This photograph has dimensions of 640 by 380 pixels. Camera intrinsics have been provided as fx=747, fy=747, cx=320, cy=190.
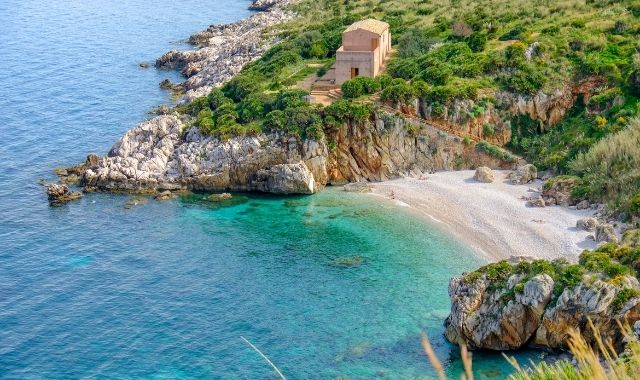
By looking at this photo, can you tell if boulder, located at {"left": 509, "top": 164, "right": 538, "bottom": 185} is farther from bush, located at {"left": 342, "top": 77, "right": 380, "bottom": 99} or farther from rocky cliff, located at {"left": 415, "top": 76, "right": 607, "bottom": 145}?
bush, located at {"left": 342, "top": 77, "right": 380, "bottom": 99}

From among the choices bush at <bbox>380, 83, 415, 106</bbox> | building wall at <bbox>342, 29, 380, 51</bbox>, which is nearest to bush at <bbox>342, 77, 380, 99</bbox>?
bush at <bbox>380, 83, 415, 106</bbox>

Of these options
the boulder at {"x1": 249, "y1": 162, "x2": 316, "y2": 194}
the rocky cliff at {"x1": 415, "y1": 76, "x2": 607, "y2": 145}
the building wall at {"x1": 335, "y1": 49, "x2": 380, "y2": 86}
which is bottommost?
the boulder at {"x1": 249, "y1": 162, "x2": 316, "y2": 194}

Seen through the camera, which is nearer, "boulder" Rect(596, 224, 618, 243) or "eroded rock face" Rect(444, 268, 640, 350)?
"eroded rock face" Rect(444, 268, 640, 350)

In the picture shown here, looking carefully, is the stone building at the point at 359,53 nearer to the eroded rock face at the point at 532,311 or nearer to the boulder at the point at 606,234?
→ the boulder at the point at 606,234

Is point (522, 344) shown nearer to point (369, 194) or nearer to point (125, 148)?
point (369, 194)

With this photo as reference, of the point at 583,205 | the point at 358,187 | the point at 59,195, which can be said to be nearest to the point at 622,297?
the point at 583,205

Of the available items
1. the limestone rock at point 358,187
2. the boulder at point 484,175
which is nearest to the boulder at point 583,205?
the boulder at point 484,175
